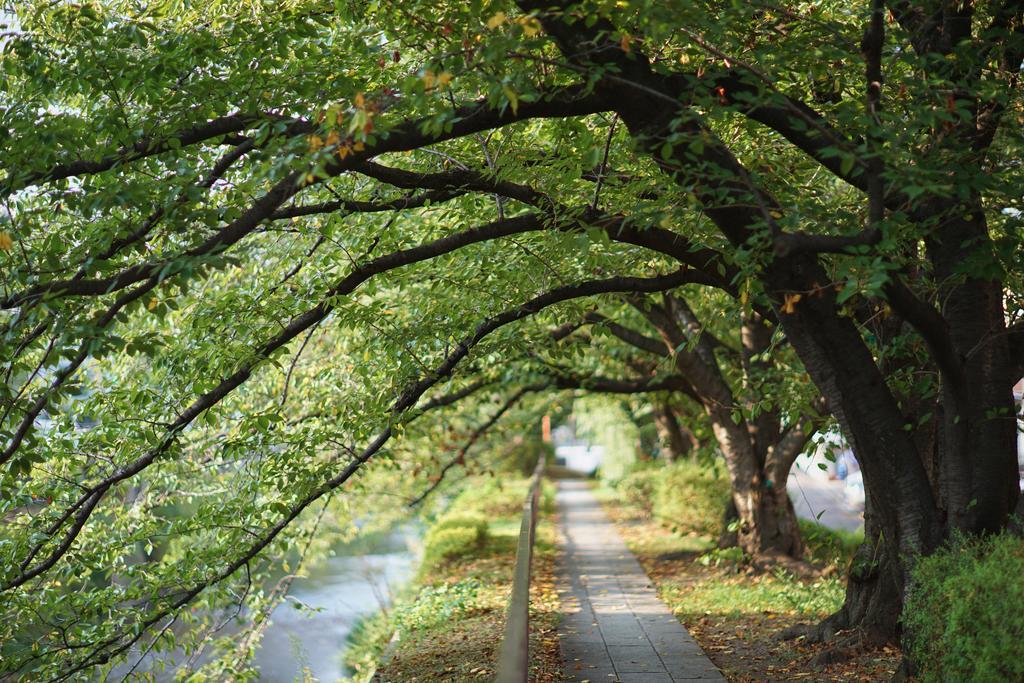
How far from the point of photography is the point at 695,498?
1878 cm

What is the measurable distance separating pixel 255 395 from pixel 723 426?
23.2 ft

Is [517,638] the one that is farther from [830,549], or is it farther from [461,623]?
[830,549]

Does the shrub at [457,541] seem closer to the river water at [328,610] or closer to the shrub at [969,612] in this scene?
the river water at [328,610]

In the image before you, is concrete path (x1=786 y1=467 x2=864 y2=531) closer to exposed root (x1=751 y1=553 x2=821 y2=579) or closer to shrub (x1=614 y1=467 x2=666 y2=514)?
shrub (x1=614 y1=467 x2=666 y2=514)

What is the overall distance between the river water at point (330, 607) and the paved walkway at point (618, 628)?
3.40 m

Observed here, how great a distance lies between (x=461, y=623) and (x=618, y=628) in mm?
1866

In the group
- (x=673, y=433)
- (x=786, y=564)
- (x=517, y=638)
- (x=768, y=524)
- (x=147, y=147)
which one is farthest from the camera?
(x=673, y=433)

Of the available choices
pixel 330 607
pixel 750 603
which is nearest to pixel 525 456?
pixel 330 607

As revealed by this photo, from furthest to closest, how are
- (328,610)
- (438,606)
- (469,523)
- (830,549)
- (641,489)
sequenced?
1. (641,489)
2. (328,610)
3. (469,523)
4. (830,549)
5. (438,606)

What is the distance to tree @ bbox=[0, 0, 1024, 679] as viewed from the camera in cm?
520

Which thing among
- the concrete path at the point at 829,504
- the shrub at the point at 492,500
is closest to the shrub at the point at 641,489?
the shrub at the point at 492,500

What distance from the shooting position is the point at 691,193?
5207mm

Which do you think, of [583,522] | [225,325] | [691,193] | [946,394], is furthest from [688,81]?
[583,522]

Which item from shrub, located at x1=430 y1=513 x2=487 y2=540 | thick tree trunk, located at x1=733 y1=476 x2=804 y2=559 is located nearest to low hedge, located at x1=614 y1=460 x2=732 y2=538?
thick tree trunk, located at x1=733 y1=476 x2=804 y2=559
